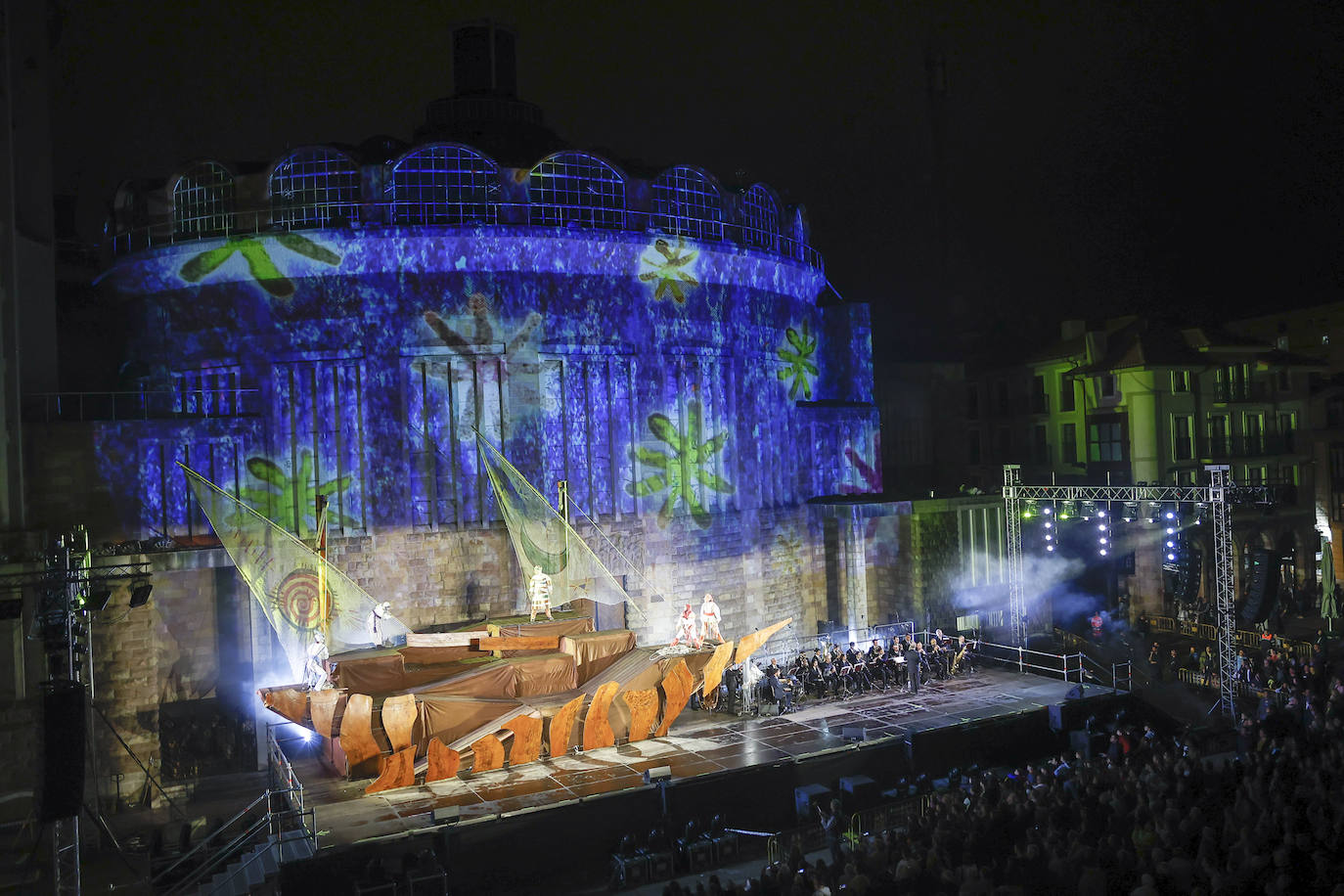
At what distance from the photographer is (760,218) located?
32.5 meters

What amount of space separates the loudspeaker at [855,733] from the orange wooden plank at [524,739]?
625 cm

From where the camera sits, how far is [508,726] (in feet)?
66.2

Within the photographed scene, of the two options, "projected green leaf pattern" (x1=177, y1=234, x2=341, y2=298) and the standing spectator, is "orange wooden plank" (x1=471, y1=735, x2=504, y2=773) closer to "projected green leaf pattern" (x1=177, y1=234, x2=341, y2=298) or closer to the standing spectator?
the standing spectator

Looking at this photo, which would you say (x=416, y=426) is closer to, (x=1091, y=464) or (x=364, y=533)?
(x=364, y=533)

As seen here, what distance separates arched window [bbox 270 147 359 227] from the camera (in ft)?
88.1

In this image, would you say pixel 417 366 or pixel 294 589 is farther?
pixel 417 366

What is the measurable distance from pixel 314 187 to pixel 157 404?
710 cm

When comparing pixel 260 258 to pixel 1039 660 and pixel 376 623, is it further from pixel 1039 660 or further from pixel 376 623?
pixel 1039 660

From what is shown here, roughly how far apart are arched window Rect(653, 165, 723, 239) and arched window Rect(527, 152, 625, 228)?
1.27m

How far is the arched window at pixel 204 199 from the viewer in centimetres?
2706

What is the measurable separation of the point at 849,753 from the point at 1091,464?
77.0 ft

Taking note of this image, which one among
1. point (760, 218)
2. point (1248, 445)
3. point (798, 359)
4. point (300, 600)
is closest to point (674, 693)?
point (300, 600)

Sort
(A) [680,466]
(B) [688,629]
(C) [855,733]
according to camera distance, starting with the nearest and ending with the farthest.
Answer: (C) [855,733] < (B) [688,629] < (A) [680,466]

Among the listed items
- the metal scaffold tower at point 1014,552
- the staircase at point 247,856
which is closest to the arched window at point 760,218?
the metal scaffold tower at point 1014,552
